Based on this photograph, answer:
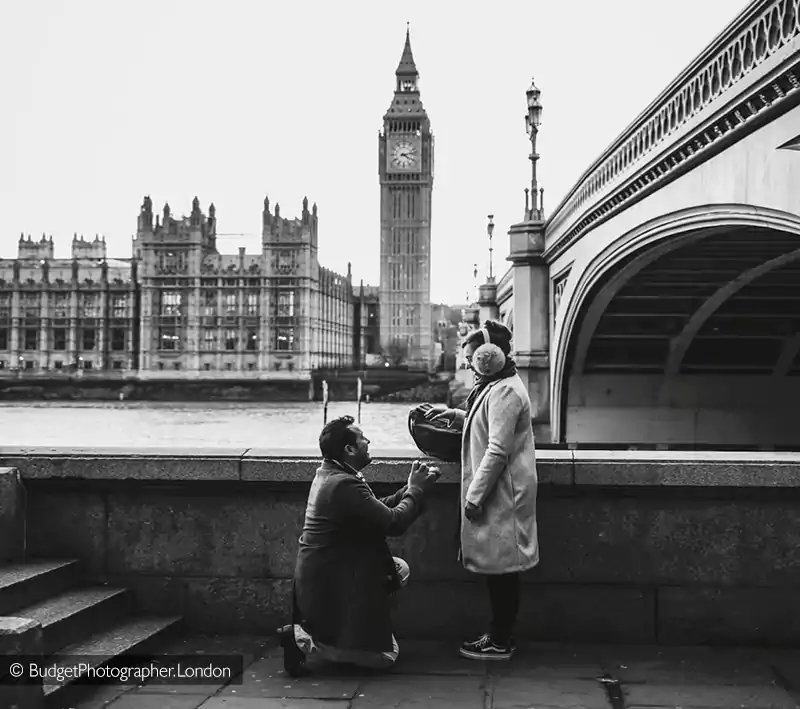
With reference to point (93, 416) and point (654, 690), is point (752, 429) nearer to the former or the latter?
point (654, 690)

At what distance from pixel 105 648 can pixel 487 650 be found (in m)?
1.67

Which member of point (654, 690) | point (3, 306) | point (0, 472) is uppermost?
point (3, 306)

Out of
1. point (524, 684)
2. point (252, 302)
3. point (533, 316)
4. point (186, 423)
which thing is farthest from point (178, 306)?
point (524, 684)

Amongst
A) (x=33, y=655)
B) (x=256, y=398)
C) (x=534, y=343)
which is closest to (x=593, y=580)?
(x=33, y=655)

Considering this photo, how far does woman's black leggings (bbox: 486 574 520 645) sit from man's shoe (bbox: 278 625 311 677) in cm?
88

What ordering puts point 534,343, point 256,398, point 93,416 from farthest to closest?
point 256,398, point 93,416, point 534,343

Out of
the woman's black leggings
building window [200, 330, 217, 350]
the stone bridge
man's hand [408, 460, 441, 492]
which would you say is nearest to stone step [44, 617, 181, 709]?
man's hand [408, 460, 441, 492]

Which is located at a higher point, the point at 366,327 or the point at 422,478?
the point at 366,327

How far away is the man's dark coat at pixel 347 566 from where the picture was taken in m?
4.05

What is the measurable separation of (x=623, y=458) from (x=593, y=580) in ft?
2.02

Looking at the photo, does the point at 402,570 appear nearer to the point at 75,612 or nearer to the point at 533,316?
the point at 75,612

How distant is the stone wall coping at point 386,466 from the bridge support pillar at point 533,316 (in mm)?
15809

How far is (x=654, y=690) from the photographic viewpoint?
12.9 ft

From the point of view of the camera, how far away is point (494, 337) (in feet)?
15.1
